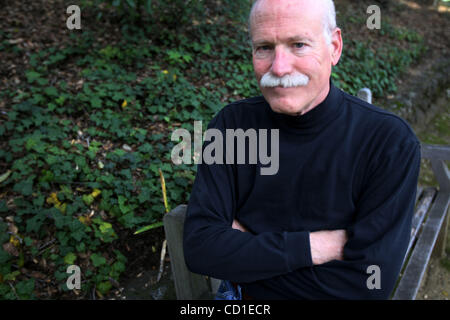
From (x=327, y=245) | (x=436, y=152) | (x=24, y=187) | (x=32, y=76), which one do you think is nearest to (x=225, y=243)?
(x=327, y=245)

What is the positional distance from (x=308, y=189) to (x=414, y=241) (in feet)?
5.55

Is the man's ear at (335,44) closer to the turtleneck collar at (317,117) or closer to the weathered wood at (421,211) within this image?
the turtleneck collar at (317,117)

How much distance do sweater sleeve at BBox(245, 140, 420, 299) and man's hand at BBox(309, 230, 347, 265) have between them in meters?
0.03

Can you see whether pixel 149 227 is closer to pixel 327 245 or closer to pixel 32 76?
pixel 327 245

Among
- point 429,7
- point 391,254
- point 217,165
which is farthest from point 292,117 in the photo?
point 429,7

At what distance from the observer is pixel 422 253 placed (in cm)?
269

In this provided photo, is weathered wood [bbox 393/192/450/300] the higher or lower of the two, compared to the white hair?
lower

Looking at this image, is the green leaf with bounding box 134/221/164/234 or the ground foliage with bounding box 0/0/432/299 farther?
the green leaf with bounding box 134/221/164/234

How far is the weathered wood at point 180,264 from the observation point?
72.8 inches

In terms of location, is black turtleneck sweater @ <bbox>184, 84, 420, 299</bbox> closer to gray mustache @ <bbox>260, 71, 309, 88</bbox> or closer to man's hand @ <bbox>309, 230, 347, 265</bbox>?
man's hand @ <bbox>309, 230, 347, 265</bbox>

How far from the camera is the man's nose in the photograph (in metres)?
1.55

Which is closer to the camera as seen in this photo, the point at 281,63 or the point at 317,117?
the point at 281,63

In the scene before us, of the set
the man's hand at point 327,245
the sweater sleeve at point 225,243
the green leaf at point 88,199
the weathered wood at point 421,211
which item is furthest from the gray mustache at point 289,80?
the green leaf at point 88,199

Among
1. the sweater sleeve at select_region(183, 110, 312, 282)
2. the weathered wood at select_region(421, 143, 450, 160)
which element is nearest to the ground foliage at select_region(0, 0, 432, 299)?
the sweater sleeve at select_region(183, 110, 312, 282)
